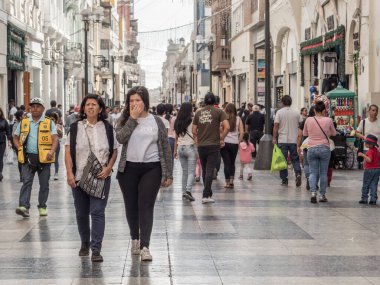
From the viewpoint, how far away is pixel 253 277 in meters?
8.48

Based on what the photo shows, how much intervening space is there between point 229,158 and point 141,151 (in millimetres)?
8740

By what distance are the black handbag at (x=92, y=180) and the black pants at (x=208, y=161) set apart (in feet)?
18.1

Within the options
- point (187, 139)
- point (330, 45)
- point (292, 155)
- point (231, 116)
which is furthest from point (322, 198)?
point (330, 45)


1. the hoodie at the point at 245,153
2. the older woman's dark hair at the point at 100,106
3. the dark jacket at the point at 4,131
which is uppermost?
the older woman's dark hair at the point at 100,106

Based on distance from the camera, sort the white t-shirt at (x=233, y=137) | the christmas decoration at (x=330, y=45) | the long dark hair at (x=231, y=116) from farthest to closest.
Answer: the christmas decoration at (x=330, y=45) < the long dark hair at (x=231, y=116) < the white t-shirt at (x=233, y=137)

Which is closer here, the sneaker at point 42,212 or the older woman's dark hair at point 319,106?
the sneaker at point 42,212

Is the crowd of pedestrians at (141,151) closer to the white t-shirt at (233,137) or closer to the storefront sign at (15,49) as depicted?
the white t-shirt at (233,137)

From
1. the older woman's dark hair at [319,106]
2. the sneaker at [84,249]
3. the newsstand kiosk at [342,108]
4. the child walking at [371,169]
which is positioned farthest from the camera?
the newsstand kiosk at [342,108]

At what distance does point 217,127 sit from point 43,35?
38129mm

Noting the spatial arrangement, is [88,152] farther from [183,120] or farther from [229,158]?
[229,158]

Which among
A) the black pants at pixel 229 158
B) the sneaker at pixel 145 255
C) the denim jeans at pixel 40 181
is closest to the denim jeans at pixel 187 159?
the black pants at pixel 229 158

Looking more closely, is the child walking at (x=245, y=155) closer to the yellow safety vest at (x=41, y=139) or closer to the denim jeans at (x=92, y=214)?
the yellow safety vest at (x=41, y=139)

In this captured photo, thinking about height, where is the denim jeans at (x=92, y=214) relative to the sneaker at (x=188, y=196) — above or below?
above

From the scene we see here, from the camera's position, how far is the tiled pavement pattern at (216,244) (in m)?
8.57
